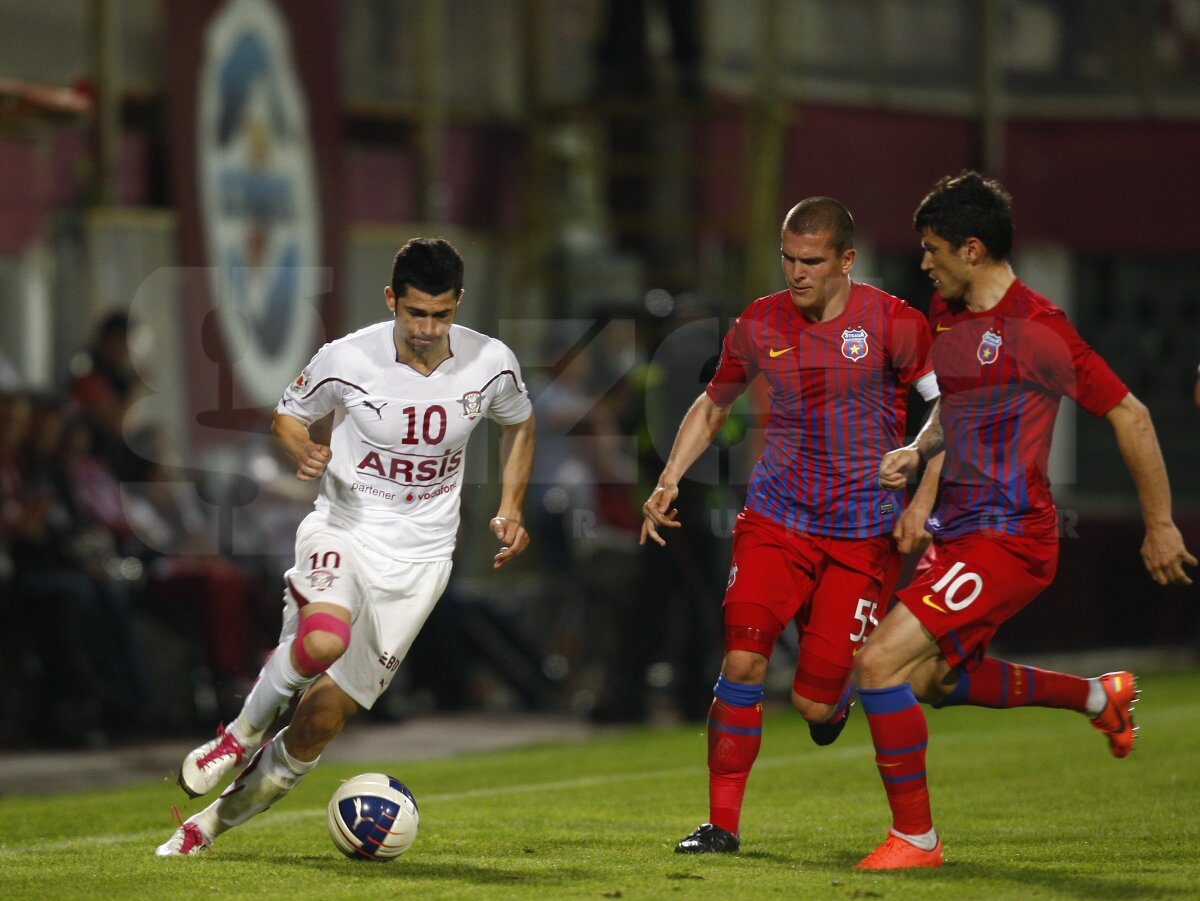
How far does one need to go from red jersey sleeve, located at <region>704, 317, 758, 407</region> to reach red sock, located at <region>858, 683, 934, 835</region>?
1229 millimetres

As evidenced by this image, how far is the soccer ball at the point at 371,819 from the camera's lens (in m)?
6.78

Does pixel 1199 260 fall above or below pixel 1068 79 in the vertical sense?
below

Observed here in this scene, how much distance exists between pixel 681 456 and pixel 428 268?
45.5 inches

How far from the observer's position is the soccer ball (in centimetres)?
678

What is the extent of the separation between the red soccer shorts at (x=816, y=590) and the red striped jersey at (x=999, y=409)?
32cm

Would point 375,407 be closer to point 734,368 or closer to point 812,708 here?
point 734,368

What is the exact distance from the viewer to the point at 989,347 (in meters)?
6.94

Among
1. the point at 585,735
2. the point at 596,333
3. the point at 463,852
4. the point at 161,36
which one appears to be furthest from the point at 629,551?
the point at 463,852

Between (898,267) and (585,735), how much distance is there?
311 inches

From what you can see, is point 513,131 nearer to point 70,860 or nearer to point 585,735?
point 585,735

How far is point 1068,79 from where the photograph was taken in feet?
64.7

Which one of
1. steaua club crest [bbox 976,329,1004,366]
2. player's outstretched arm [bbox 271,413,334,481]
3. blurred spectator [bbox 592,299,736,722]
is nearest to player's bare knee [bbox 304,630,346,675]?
player's outstretched arm [bbox 271,413,334,481]

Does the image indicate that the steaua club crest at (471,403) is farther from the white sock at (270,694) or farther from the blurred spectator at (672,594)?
the blurred spectator at (672,594)

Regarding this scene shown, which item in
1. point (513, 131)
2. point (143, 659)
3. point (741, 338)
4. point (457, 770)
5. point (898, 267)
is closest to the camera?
point (741, 338)
